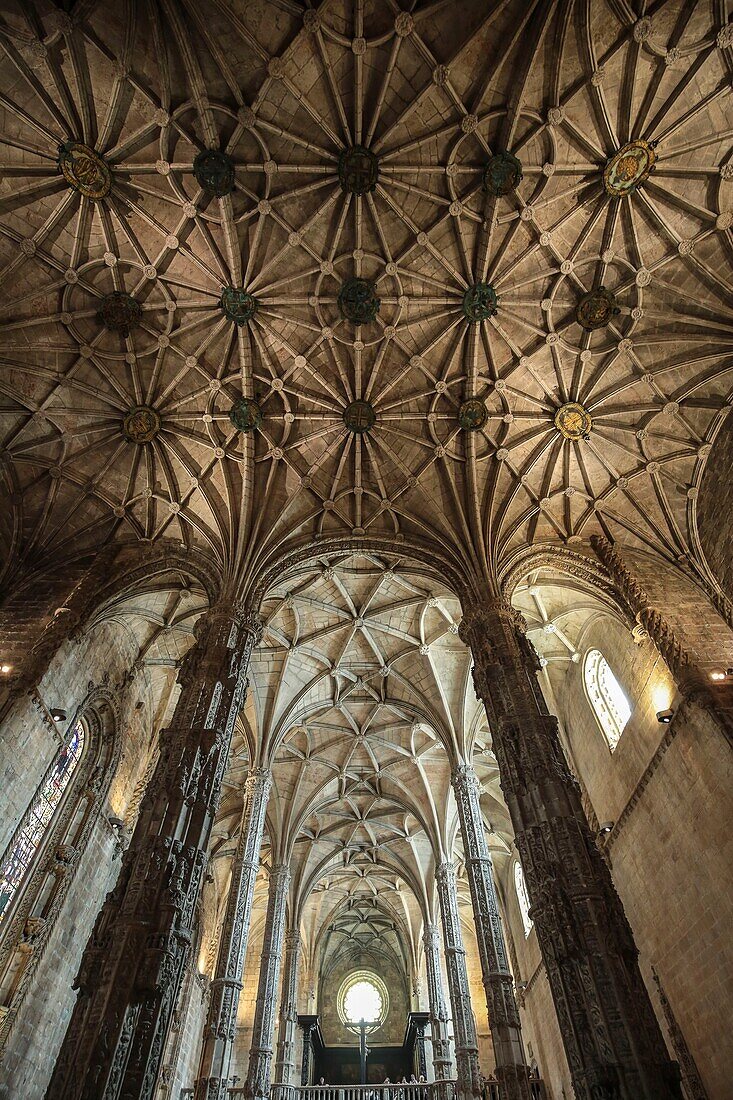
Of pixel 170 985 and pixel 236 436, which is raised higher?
pixel 236 436

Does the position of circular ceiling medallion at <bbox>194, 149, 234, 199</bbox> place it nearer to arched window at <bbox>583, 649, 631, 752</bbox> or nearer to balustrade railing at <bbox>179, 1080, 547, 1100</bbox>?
arched window at <bbox>583, 649, 631, 752</bbox>

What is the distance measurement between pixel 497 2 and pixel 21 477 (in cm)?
1616

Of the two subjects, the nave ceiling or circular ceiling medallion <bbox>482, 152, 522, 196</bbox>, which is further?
circular ceiling medallion <bbox>482, 152, 522, 196</bbox>

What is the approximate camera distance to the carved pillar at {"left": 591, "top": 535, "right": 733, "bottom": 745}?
40.0 ft

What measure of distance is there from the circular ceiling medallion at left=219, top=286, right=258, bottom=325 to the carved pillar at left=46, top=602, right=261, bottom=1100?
A: 9.29 metres

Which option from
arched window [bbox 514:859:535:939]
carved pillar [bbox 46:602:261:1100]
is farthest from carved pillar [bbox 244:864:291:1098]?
carved pillar [bbox 46:602:261:1100]

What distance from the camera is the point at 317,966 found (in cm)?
3234

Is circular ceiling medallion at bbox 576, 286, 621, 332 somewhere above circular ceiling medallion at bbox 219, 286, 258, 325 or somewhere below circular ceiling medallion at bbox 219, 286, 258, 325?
below

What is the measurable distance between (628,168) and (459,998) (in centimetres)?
2288

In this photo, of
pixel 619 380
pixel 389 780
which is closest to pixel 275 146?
pixel 619 380

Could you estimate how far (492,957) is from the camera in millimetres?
15055

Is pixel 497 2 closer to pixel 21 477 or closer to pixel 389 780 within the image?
pixel 21 477

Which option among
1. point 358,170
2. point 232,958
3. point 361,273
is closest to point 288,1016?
point 232,958

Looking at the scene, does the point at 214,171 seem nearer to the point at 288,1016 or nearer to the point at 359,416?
the point at 359,416
